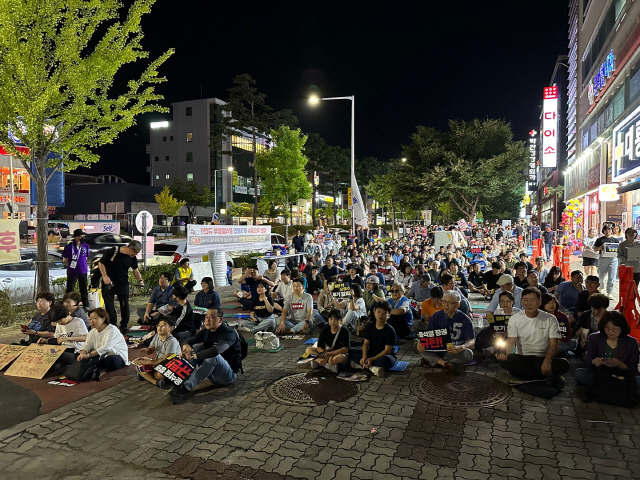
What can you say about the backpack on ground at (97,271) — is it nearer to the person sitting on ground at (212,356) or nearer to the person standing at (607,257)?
the person sitting on ground at (212,356)

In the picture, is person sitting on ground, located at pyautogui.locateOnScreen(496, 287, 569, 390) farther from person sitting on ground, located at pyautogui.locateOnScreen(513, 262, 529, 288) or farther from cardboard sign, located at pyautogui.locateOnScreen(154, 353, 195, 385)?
cardboard sign, located at pyautogui.locateOnScreen(154, 353, 195, 385)

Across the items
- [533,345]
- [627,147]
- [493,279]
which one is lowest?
[533,345]

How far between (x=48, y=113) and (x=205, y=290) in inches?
221

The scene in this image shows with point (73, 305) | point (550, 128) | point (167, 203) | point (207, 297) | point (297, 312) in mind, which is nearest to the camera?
point (73, 305)

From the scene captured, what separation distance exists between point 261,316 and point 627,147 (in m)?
19.0

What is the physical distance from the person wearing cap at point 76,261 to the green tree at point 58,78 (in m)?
0.83

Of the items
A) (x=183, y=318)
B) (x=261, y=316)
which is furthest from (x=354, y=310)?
(x=183, y=318)

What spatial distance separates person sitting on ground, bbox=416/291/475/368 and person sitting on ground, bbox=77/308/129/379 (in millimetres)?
4823

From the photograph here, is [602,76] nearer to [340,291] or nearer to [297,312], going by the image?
[340,291]

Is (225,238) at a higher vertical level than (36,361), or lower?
higher

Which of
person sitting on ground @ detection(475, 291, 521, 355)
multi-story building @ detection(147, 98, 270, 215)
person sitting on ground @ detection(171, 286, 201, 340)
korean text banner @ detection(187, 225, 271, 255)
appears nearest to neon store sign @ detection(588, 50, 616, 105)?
korean text banner @ detection(187, 225, 271, 255)

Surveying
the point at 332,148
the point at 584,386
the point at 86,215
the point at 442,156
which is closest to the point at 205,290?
the point at 584,386

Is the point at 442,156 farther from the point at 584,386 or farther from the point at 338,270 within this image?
the point at 584,386

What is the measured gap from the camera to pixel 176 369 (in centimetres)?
569
